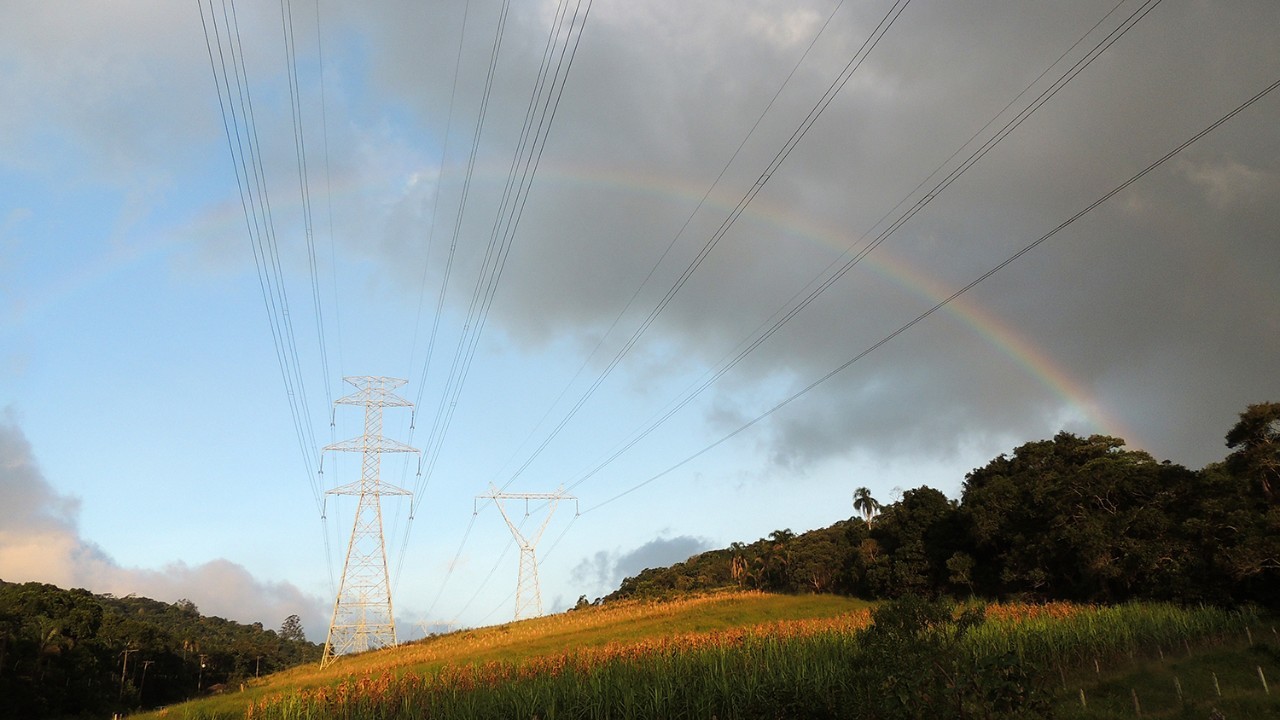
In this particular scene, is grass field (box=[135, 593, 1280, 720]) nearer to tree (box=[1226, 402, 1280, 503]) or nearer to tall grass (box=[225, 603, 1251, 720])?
tall grass (box=[225, 603, 1251, 720])

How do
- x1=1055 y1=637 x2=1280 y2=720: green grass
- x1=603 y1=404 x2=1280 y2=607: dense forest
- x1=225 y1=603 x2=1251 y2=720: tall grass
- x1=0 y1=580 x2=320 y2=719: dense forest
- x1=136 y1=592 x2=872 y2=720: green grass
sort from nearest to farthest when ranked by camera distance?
x1=225 y1=603 x2=1251 y2=720: tall grass
x1=1055 y1=637 x2=1280 y2=720: green grass
x1=603 y1=404 x2=1280 y2=607: dense forest
x1=136 y1=592 x2=872 y2=720: green grass
x1=0 y1=580 x2=320 y2=719: dense forest

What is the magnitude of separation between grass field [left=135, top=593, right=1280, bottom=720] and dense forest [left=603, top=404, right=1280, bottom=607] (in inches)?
144

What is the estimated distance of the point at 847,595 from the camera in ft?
207

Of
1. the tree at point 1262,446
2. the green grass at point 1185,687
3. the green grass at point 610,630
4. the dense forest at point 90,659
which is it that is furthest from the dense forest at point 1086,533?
the dense forest at point 90,659

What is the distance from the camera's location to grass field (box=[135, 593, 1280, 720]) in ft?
52.1

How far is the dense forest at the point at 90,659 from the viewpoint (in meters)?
50.6

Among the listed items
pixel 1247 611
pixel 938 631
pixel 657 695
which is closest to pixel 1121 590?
pixel 1247 611

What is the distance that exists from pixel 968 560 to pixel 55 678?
69.2 metres

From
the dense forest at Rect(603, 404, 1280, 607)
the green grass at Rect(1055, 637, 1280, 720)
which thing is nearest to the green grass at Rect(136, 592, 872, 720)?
the dense forest at Rect(603, 404, 1280, 607)

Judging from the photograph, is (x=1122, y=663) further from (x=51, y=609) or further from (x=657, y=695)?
(x=51, y=609)

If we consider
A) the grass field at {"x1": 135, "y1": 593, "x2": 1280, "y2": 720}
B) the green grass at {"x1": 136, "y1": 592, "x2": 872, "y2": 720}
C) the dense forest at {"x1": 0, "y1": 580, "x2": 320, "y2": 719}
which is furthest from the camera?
the dense forest at {"x1": 0, "y1": 580, "x2": 320, "y2": 719}

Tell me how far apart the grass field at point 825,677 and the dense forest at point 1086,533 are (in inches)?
144

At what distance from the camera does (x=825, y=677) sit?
18734 millimetres

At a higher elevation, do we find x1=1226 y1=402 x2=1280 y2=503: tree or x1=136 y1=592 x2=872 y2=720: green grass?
x1=1226 y1=402 x2=1280 y2=503: tree
